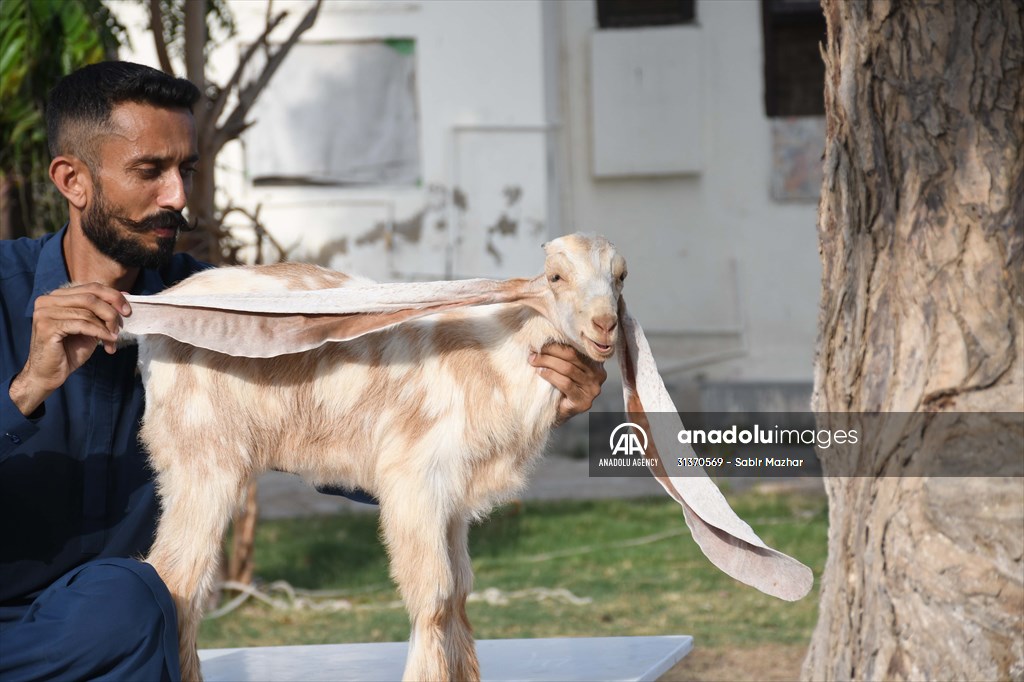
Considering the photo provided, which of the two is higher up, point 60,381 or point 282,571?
point 60,381

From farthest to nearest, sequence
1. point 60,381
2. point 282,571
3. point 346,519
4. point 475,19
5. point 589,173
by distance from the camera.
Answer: point 589,173 < point 475,19 < point 346,519 < point 282,571 < point 60,381

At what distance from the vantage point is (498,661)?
12.4 feet

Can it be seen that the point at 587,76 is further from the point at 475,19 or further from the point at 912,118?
the point at 912,118

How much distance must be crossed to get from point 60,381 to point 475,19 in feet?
23.6

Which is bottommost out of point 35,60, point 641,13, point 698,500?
point 698,500

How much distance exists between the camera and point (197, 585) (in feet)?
9.39

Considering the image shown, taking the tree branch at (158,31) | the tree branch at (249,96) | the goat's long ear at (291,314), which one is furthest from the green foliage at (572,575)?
the goat's long ear at (291,314)

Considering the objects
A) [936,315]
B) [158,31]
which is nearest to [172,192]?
[936,315]

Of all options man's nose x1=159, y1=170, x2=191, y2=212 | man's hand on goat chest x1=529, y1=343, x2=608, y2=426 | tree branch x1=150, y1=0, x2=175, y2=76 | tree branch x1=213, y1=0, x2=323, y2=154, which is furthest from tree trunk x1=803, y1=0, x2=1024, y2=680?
tree branch x1=150, y1=0, x2=175, y2=76

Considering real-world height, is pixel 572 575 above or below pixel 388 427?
below

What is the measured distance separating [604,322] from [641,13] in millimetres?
7666

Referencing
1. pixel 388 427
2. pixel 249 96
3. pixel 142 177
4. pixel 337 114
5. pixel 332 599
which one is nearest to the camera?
pixel 388 427

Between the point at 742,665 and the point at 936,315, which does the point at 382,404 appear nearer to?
the point at 936,315

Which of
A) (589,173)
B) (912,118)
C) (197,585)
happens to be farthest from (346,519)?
(912,118)
